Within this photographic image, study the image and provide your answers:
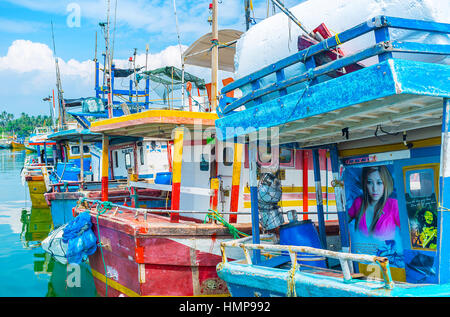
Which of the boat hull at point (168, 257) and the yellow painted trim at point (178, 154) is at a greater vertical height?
the yellow painted trim at point (178, 154)

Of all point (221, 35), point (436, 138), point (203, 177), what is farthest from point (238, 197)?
point (221, 35)

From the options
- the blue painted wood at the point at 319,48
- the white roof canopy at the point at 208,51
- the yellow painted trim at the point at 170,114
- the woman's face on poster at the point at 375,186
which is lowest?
the woman's face on poster at the point at 375,186

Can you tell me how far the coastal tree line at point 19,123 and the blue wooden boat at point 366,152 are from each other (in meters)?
131

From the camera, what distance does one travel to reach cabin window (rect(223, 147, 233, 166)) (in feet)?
24.3

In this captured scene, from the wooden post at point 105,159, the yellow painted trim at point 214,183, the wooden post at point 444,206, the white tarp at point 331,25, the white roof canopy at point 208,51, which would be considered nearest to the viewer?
the wooden post at point 444,206

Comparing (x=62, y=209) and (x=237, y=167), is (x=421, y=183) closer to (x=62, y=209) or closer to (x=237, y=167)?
(x=237, y=167)

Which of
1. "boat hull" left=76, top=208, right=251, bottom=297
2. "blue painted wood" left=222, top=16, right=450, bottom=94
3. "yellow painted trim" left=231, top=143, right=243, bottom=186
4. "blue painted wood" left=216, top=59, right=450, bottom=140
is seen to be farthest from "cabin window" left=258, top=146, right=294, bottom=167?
"blue painted wood" left=222, top=16, right=450, bottom=94

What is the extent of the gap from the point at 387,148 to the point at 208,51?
6.53 meters

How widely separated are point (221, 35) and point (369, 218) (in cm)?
739

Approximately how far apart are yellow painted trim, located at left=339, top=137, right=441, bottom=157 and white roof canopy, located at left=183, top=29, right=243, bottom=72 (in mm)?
5461

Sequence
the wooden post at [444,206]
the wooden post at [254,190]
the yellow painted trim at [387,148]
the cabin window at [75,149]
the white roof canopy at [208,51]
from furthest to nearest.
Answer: the cabin window at [75,149]
the white roof canopy at [208,51]
the wooden post at [254,190]
the yellow painted trim at [387,148]
the wooden post at [444,206]

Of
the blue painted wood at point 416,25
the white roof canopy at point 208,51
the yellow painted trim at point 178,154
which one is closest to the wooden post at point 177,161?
the yellow painted trim at point 178,154

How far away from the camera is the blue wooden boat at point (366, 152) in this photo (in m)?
3.06

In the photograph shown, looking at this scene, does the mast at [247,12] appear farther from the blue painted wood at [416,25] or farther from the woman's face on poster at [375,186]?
the blue painted wood at [416,25]
